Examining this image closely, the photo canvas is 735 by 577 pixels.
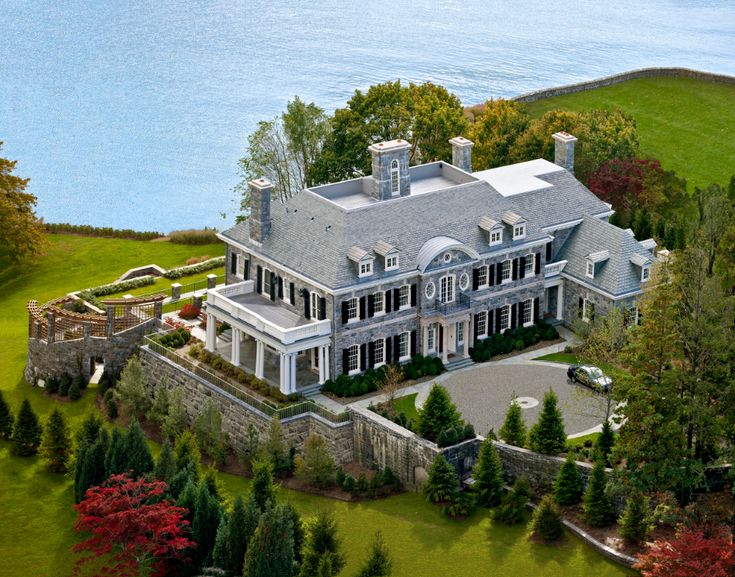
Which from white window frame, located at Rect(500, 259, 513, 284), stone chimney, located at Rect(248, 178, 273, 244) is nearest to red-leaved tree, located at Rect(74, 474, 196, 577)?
stone chimney, located at Rect(248, 178, 273, 244)

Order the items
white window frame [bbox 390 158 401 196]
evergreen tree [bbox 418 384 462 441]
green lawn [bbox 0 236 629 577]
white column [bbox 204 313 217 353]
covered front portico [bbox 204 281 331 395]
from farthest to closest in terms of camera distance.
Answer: white window frame [bbox 390 158 401 196], white column [bbox 204 313 217 353], covered front portico [bbox 204 281 331 395], evergreen tree [bbox 418 384 462 441], green lawn [bbox 0 236 629 577]

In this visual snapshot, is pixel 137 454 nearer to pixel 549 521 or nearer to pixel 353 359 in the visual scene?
pixel 353 359

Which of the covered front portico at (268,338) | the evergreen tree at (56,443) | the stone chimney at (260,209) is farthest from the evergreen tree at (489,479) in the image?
the evergreen tree at (56,443)

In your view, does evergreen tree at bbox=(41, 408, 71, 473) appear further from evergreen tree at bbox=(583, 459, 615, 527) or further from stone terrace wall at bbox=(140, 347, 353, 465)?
evergreen tree at bbox=(583, 459, 615, 527)

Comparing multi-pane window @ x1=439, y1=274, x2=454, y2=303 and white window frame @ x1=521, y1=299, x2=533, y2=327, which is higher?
multi-pane window @ x1=439, y1=274, x2=454, y2=303

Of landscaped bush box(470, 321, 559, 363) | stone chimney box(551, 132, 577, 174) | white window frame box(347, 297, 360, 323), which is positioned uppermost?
stone chimney box(551, 132, 577, 174)

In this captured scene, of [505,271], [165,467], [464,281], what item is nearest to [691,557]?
[165,467]

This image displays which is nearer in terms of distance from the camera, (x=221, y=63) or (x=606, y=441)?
(x=606, y=441)
